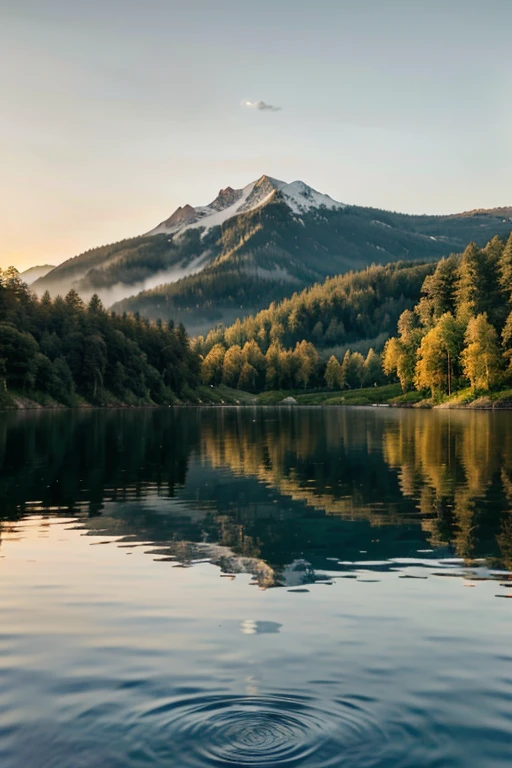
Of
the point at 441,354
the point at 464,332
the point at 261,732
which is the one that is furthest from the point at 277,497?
the point at 464,332

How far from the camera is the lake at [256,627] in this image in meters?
10.4

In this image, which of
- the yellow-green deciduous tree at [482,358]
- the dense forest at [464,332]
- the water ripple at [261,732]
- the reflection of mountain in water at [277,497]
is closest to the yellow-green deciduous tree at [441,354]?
the dense forest at [464,332]

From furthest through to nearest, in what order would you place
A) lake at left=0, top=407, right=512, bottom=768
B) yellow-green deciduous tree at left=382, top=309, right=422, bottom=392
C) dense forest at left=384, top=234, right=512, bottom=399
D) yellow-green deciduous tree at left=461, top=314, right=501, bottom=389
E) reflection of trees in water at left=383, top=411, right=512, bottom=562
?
yellow-green deciduous tree at left=382, top=309, right=422, bottom=392, dense forest at left=384, top=234, right=512, bottom=399, yellow-green deciduous tree at left=461, top=314, right=501, bottom=389, reflection of trees in water at left=383, top=411, right=512, bottom=562, lake at left=0, top=407, right=512, bottom=768

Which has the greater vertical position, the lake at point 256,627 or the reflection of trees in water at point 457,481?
the lake at point 256,627

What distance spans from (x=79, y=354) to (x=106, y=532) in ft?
574

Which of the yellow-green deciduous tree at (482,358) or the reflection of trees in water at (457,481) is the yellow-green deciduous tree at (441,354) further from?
the reflection of trees in water at (457,481)

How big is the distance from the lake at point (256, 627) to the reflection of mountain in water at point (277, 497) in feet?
0.57

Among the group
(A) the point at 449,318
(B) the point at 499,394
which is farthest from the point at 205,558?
(A) the point at 449,318

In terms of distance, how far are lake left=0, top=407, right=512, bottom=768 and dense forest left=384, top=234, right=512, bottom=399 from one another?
12202cm

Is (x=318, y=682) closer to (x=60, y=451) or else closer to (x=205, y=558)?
(x=205, y=558)

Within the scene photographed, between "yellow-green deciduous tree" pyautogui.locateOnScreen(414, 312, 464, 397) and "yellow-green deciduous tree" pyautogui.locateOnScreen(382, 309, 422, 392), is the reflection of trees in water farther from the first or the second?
"yellow-green deciduous tree" pyautogui.locateOnScreen(382, 309, 422, 392)

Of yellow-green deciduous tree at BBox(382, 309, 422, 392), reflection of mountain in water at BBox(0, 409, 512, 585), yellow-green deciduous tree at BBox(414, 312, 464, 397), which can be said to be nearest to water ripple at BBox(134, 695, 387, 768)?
reflection of mountain in water at BBox(0, 409, 512, 585)

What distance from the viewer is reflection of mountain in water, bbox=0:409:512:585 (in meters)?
23.8

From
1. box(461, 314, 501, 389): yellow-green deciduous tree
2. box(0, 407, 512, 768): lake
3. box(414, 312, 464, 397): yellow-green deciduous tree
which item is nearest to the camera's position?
box(0, 407, 512, 768): lake
